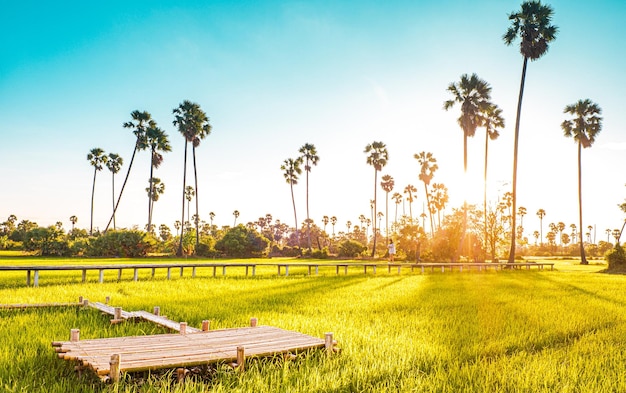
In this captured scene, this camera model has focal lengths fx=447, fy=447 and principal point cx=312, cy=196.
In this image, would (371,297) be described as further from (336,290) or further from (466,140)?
(466,140)

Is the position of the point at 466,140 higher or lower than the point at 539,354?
higher

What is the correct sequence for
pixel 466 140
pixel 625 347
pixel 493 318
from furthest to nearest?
1. pixel 466 140
2. pixel 493 318
3. pixel 625 347

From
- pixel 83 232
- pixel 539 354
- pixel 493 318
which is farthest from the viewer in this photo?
pixel 83 232

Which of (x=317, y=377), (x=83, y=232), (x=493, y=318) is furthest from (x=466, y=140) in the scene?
(x=83, y=232)

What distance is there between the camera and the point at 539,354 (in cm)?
692

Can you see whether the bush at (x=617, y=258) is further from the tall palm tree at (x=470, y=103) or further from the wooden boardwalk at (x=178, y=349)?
the wooden boardwalk at (x=178, y=349)

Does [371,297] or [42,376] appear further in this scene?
[371,297]

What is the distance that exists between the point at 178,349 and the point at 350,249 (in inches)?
2495

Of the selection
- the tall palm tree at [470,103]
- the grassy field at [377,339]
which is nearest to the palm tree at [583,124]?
the tall palm tree at [470,103]

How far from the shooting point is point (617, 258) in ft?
124

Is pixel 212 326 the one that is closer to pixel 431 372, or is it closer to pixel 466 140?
pixel 431 372

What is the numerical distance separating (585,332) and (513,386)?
4892 mm

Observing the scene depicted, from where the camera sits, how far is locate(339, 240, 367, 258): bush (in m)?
68.1

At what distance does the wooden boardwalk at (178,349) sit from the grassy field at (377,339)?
18cm
